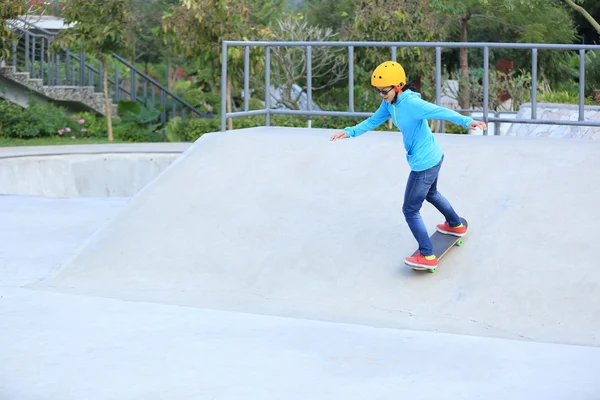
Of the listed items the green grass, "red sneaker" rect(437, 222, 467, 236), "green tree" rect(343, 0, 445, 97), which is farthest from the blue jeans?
the green grass

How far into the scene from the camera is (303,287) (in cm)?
754

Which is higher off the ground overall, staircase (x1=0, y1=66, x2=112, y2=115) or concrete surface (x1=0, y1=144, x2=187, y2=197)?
staircase (x1=0, y1=66, x2=112, y2=115)

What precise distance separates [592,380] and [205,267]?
3.47 meters

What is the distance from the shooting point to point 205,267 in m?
8.02

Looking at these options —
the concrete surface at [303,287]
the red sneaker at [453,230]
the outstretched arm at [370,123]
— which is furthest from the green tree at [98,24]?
the red sneaker at [453,230]

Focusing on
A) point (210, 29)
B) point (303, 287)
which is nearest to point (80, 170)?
point (210, 29)

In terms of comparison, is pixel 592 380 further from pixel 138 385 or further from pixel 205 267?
pixel 205 267

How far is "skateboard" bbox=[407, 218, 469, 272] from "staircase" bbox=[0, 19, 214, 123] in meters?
16.7

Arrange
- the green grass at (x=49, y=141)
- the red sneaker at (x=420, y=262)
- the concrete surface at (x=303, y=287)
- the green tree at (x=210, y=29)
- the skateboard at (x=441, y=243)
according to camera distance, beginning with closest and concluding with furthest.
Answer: the concrete surface at (x=303, y=287) < the red sneaker at (x=420, y=262) < the skateboard at (x=441, y=243) < the green tree at (x=210, y=29) < the green grass at (x=49, y=141)

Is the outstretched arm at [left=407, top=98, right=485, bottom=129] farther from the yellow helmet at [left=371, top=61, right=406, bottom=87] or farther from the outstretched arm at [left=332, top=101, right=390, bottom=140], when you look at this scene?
the outstretched arm at [left=332, top=101, right=390, bottom=140]

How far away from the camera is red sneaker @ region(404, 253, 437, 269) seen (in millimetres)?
7344

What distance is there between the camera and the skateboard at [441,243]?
24.5 ft

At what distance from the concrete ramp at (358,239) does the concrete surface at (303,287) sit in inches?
0.7

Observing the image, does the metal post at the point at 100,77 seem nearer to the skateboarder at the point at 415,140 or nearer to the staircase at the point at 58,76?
the staircase at the point at 58,76
